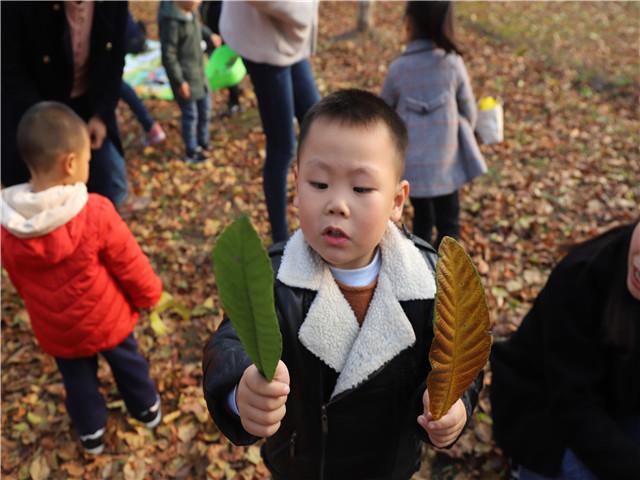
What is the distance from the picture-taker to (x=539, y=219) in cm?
462

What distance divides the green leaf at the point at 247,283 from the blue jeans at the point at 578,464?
2.12 meters

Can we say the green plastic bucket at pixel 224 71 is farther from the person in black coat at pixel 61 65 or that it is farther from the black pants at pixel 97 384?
the black pants at pixel 97 384

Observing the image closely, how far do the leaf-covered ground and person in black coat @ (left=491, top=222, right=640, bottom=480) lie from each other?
54 centimetres

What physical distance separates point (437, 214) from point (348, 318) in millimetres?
2378

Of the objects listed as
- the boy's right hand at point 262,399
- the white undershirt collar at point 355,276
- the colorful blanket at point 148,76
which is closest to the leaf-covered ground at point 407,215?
A: the colorful blanket at point 148,76

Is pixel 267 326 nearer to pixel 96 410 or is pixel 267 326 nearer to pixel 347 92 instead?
pixel 347 92

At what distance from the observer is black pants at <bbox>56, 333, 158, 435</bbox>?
106 inches

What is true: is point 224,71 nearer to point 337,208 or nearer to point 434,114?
point 434,114

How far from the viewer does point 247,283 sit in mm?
647

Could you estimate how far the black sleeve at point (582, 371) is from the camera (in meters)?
2.06

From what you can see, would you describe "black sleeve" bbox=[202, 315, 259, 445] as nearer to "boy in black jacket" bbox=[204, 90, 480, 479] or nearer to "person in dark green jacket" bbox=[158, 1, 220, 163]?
"boy in black jacket" bbox=[204, 90, 480, 479]

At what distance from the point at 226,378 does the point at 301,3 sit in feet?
7.86

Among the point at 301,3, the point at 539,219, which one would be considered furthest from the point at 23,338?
the point at 539,219

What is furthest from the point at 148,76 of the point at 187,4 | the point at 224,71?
the point at 187,4
